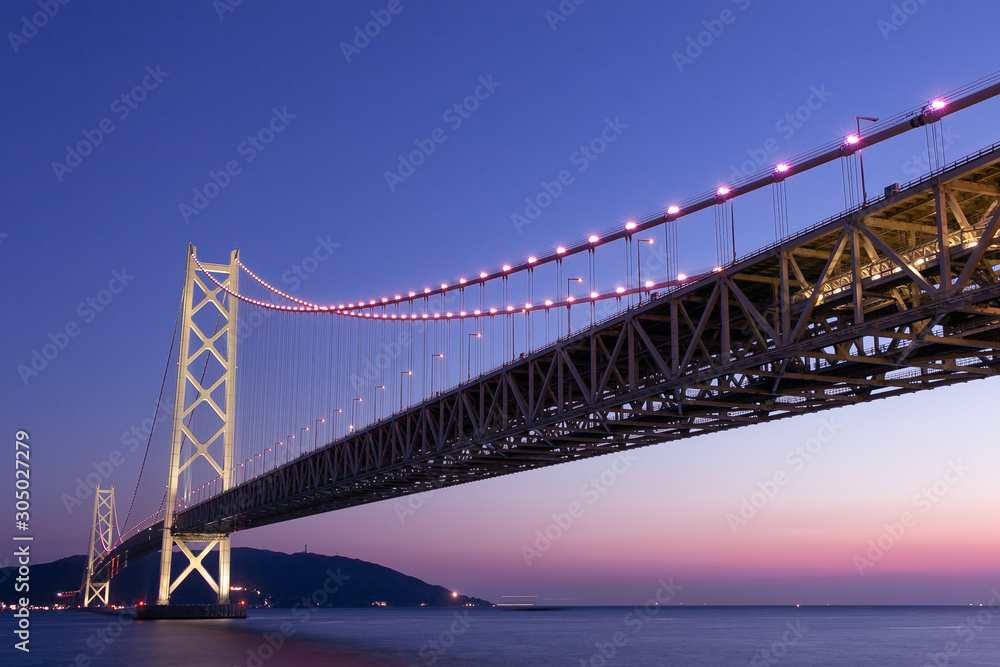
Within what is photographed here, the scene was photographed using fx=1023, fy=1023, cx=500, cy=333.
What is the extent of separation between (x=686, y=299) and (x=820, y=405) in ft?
17.2

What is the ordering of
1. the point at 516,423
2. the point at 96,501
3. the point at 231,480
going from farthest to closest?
the point at 96,501 < the point at 231,480 < the point at 516,423

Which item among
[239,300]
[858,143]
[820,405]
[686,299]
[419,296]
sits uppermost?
[239,300]

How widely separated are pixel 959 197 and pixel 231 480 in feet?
200

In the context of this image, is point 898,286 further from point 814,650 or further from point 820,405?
point 814,650

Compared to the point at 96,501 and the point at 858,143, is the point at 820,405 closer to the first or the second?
the point at 858,143

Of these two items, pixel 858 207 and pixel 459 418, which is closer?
pixel 858 207

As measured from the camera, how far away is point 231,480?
71.8 m

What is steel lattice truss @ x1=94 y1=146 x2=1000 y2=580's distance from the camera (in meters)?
17.9

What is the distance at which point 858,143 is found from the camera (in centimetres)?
1977

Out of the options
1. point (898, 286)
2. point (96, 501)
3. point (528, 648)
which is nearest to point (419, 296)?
point (528, 648)

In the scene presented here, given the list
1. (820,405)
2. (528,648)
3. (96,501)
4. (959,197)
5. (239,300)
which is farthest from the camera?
(96,501)

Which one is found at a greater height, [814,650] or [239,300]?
[239,300]

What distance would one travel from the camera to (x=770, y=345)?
24.4 meters

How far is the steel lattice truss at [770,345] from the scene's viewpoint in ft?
58.7
